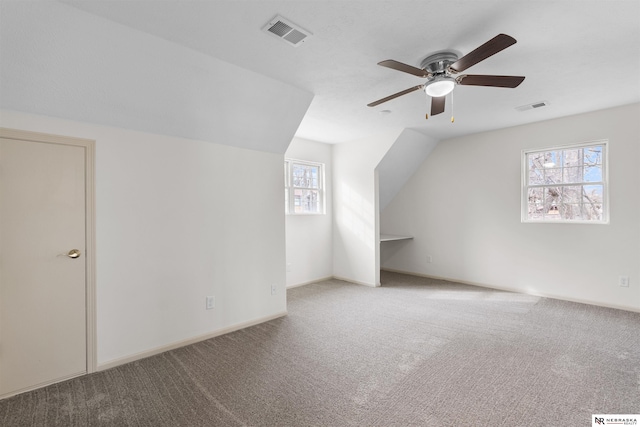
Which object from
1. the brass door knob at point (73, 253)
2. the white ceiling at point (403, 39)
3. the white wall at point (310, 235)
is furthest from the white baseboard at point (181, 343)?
the white ceiling at point (403, 39)

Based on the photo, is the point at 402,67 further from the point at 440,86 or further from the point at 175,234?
the point at 175,234

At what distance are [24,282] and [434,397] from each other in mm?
3085

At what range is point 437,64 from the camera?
2434 millimetres

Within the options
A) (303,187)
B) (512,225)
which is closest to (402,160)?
(303,187)

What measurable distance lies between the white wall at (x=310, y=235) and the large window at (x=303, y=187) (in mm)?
98

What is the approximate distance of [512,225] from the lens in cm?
468

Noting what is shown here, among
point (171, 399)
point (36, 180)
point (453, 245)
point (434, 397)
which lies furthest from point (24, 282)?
point (453, 245)

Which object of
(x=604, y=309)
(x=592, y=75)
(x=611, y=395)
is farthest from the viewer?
(x=604, y=309)

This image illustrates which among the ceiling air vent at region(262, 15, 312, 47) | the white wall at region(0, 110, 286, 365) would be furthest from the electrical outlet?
the ceiling air vent at region(262, 15, 312, 47)

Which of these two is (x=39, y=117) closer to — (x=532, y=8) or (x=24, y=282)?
(x=24, y=282)

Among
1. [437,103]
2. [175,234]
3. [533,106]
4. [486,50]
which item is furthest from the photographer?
[533,106]

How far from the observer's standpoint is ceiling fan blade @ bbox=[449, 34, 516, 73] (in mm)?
1749

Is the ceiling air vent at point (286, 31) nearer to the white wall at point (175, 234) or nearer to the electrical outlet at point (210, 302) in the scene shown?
the white wall at point (175, 234)

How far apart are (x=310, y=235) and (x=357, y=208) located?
3.12 ft
